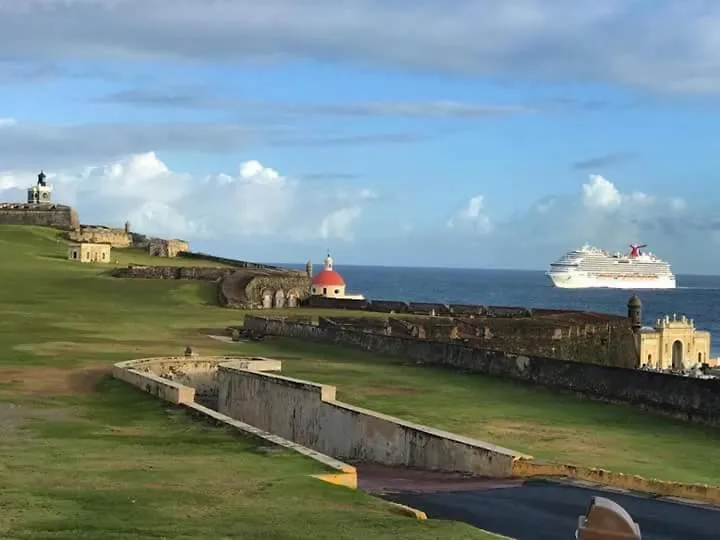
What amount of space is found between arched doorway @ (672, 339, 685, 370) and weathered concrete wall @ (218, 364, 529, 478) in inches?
1878

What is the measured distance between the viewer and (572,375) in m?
23.6

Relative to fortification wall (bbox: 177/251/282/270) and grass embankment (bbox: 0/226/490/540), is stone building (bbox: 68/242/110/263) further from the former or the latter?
grass embankment (bbox: 0/226/490/540)

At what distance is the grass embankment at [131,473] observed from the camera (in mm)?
9586

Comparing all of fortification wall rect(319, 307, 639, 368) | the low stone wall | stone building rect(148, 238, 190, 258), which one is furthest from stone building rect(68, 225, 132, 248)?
fortification wall rect(319, 307, 639, 368)

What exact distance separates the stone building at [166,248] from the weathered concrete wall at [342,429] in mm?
57570

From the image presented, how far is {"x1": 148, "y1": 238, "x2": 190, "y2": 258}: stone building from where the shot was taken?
80.6 metres

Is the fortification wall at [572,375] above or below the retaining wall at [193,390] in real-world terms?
above

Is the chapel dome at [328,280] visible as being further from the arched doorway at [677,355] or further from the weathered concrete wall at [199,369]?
the weathered concrete wall at [199,369]

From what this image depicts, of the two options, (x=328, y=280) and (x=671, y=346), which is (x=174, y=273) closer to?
(x=328, y=280)

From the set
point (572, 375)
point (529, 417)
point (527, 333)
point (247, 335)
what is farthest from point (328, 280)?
point (529, 417)

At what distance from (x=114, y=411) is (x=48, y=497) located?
8.27 meters

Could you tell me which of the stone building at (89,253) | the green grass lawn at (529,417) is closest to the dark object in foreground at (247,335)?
the green grass lawn at (529,417)

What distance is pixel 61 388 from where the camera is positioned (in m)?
21.5

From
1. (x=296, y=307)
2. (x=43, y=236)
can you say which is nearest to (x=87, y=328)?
(x=296, y=307)
